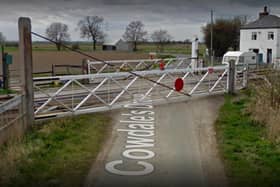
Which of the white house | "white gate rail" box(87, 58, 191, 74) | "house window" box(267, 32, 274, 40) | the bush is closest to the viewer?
the bush

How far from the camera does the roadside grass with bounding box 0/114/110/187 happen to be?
367 cm

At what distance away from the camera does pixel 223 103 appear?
8836 millimetres

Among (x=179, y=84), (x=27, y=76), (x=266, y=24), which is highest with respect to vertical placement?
(x=266, y=24)

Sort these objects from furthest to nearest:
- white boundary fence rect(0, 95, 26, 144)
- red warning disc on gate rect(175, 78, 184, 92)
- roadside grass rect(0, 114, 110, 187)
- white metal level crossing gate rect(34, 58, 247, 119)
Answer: red warning disc on gate rect(175, 78, 184, 92), white metal level crossing gate rect(34, 58, 247, 119), white boundary fence rect(0, 95, 26, 144), roadside grass rect(0, 114, 110, 187)

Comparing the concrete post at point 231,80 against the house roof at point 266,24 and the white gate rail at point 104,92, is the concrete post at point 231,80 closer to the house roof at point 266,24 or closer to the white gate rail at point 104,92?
the white gate rail at point 104,92

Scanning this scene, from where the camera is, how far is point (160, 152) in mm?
4656

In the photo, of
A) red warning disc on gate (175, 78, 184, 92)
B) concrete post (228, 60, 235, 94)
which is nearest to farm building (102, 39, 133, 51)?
Result: red warning disc on gate (175, 78, 184, 92)

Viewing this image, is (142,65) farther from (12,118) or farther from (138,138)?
(12,118)

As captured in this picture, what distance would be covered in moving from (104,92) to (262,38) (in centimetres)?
2269

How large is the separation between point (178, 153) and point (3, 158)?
2.20m

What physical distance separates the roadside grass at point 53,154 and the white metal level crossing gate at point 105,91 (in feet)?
2.29

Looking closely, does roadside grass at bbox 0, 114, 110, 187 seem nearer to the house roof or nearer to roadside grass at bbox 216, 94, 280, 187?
roadside grass at bbox 216, 94, 280, 187

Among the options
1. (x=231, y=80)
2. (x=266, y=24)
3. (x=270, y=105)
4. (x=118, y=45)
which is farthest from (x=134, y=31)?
(x=266, y=24)

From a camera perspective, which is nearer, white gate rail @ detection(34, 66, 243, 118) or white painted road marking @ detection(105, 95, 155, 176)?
white painted road marking @ detection(105, 95, 155, 176)
